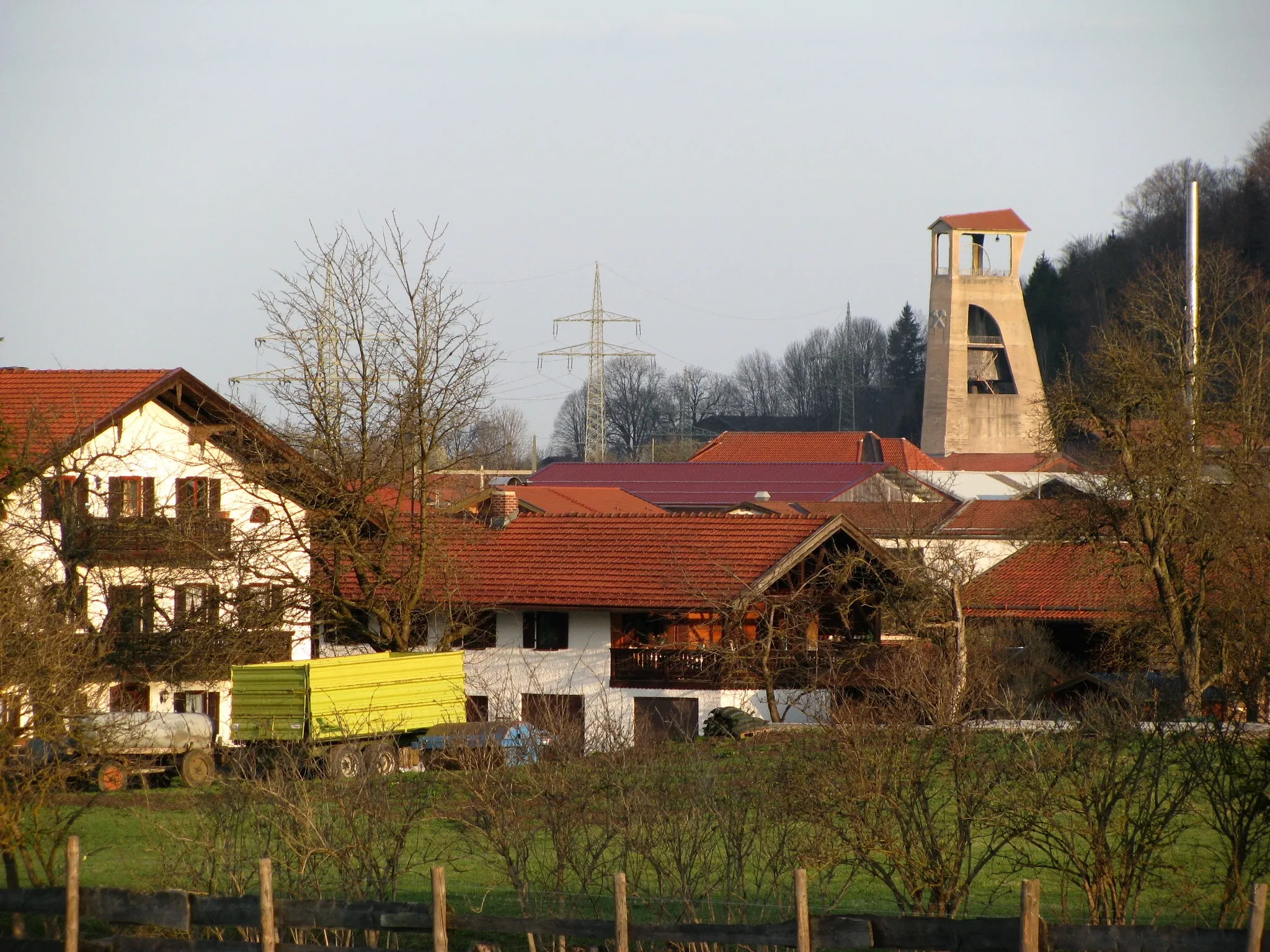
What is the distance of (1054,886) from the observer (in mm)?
14461

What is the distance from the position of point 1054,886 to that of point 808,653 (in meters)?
17.4

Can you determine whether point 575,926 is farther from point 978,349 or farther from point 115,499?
point 978,349

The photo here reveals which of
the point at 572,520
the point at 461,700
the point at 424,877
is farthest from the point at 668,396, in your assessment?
the point at 424,877

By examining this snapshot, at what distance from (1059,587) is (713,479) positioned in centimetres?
3478

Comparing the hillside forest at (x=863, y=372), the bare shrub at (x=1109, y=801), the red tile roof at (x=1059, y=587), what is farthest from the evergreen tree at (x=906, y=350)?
the bare shrub at (x=1109, y=801)

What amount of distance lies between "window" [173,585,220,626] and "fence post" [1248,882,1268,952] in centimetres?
2466

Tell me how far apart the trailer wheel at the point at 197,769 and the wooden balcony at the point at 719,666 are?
10956 mm

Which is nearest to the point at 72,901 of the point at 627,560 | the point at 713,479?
the point at 627,560

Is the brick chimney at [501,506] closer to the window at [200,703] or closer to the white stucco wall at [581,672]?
the white stucco wall at [581,672]

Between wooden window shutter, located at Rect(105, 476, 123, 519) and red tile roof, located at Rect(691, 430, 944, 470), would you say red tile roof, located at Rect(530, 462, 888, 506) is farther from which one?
Answer: wooden window shutter, located at Rect(105, 476, 123, 519)

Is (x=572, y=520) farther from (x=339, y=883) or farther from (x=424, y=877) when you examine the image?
(x=339, y=883)

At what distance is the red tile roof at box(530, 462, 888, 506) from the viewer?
6875 cm

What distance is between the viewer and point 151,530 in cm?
2972

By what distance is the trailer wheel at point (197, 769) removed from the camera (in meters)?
23.8
